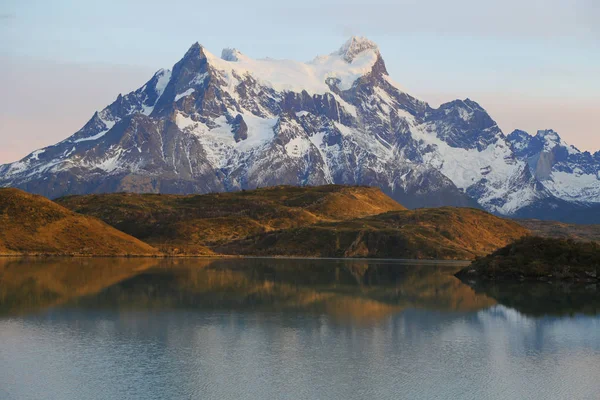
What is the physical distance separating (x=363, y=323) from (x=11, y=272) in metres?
63.9

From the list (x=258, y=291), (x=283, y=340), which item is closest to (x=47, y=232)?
(x=258, y=291)

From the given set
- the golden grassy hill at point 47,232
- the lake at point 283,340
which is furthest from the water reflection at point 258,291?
the golden grassy hill at point 47,232

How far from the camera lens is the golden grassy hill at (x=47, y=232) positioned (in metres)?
177

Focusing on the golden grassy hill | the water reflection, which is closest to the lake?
the water reflection

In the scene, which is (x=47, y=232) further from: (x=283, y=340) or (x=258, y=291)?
(x=283, y=340)

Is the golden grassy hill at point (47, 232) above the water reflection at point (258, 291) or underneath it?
above

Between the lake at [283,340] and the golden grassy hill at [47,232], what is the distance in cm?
5481

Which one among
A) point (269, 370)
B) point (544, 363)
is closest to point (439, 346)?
point (544, 363)

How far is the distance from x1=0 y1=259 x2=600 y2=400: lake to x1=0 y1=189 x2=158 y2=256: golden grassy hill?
5481 centimetres

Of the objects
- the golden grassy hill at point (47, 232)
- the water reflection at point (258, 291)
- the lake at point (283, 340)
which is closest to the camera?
the lake at point (283, 340)

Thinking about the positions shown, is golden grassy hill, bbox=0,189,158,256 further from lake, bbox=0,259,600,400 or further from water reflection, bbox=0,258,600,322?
lake, bbox=0,259,600,400

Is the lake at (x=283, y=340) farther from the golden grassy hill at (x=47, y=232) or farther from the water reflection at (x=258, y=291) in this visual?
the golden grassy hill at (x=47, y=232)

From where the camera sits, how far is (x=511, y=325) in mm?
86312

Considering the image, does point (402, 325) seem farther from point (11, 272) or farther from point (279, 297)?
point (11, 272)
